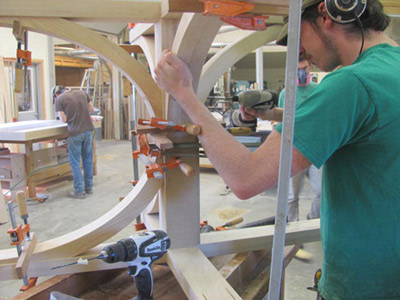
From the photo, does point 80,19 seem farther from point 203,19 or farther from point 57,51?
point 57,51

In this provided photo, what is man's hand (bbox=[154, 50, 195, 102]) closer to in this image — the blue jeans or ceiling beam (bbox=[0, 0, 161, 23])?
ceiling beam (bbox=[0, 0, 161, 23])

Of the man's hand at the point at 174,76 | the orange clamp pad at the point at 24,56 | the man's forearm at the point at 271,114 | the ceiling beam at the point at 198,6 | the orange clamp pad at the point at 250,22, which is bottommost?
the man's forearm at the point at 271,114

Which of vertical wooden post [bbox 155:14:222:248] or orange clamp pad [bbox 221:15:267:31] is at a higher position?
orange clamp pad [bbox 221:15:267:31]

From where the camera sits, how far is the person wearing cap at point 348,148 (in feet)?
2.33

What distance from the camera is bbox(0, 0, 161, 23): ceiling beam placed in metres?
1.18

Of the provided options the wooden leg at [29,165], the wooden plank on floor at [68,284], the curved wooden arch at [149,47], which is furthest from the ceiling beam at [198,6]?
the wooden leg at [29,165]

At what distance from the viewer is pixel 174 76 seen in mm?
1067

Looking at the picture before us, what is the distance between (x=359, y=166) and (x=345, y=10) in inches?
13.4

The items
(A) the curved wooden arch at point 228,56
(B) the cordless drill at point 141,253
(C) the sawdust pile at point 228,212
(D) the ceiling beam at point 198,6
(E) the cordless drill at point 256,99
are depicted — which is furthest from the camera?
(C) the sawdust pile at point 228,212

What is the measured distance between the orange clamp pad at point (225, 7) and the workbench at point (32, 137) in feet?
11.0

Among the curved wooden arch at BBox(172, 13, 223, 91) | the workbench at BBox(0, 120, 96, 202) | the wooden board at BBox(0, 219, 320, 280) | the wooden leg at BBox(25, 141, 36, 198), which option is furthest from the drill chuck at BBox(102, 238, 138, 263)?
the wooden leg at BBox(25, 141, 36, 198)

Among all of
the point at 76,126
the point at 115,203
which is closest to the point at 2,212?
the point at 115,203

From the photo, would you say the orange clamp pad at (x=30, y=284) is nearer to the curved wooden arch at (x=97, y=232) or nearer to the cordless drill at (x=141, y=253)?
the curved wooden arch at (x=97, y=232)

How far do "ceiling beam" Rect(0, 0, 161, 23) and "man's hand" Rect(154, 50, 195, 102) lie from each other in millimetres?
287
